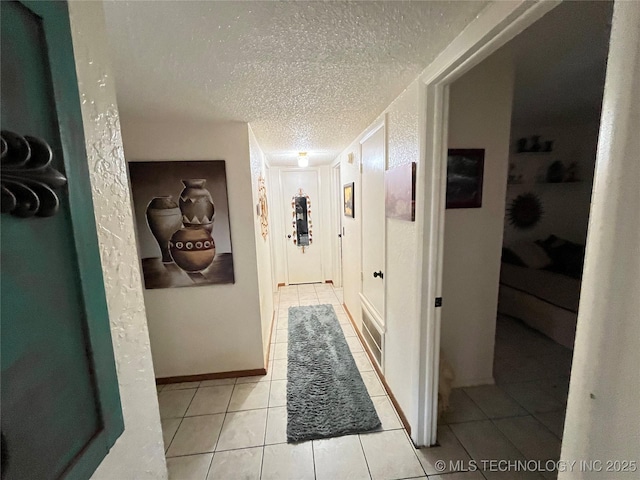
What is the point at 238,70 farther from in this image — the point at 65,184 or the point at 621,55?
the point at 621,55

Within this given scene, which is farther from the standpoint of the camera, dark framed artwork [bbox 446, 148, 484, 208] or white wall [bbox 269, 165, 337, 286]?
white wall [bbox 269, 165, 337, 286]

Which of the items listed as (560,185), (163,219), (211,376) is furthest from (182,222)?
(560,185)

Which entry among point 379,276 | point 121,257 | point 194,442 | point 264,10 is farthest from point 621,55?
point 194,442

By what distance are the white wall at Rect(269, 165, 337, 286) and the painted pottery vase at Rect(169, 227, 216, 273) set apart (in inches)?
91.0

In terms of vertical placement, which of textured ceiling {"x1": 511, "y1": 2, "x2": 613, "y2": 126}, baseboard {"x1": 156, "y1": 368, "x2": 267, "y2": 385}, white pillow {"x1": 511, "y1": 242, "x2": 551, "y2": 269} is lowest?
baseboard {"x1": 156, "y1": 368, "x2": 267, "y2": 385}

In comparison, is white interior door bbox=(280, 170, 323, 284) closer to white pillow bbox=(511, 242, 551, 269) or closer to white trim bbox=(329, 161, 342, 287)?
white trim bbox=(329, 161, 342, 287)

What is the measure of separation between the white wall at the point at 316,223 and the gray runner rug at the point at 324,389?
5.59 ft

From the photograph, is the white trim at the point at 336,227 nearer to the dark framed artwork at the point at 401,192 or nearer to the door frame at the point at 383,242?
the door frame at the point at 383,242

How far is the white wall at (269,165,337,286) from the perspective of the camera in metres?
4.39

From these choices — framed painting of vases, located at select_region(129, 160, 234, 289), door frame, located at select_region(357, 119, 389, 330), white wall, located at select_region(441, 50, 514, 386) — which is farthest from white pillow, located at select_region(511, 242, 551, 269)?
framed painting of vases, located at select_region(129, 160, 234, 289)

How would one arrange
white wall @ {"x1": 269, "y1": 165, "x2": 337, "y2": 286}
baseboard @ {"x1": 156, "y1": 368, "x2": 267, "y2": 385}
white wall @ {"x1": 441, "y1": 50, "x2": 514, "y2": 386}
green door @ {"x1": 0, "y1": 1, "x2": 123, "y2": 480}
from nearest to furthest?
green door @ {"x1": 0, "y1": 1, "x2": 123, "y2": 480} → white wall @ {"x1": 441, "y1": 50, "x2": 514, "y2": 386} → baseboard @ {"x1": 156, "y1": 368, "x2": 267, "y2": 385} → white wall @ {"x1": 269, "y1": 165, "x2": 337, "y2": 286}

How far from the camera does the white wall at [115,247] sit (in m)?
0.52

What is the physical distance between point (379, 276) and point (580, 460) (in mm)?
1576

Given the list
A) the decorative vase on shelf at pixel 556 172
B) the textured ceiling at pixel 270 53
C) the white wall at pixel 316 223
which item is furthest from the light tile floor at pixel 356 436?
the white wall at pixel 316 223
